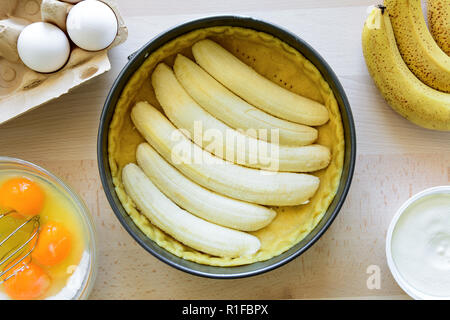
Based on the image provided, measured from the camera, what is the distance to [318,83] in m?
0.84

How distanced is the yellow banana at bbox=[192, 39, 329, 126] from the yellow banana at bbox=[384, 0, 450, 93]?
18 cm

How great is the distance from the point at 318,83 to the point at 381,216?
282 millimetres

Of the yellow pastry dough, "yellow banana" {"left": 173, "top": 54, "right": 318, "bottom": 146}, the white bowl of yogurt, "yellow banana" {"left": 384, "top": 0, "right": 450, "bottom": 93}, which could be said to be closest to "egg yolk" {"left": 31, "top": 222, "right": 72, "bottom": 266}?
the yellow pastry dough

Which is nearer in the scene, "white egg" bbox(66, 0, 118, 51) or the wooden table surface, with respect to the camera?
"white egg" bbox(66, 0, 118, 51)

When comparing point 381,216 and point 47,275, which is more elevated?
point 381,216

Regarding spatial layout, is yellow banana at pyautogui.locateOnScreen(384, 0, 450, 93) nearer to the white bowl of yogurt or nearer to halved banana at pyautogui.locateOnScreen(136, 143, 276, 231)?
the white bowl of yogurt

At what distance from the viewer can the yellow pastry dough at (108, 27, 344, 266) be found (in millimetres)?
833

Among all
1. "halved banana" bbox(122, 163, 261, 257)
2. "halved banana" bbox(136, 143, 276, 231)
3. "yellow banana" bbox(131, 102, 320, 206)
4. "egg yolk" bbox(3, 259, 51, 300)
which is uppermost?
"yellow banana" bbox(131, 102, 320, 206)

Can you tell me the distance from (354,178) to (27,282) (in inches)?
25.1

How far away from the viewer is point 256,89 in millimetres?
856

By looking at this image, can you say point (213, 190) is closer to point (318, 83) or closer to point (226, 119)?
point (226, 119)

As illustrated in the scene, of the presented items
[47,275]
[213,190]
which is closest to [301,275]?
[213,190]

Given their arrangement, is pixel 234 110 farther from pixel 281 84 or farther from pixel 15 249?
pixel 15 249

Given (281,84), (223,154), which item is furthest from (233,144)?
(281,84)
